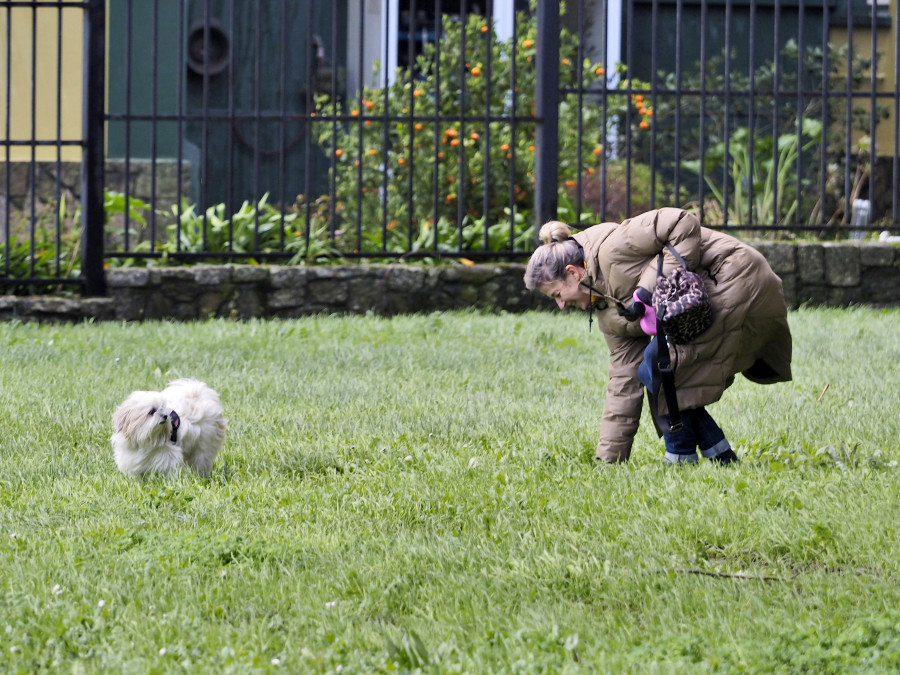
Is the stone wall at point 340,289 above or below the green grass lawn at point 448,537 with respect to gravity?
above

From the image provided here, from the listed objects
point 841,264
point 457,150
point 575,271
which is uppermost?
point 457,150

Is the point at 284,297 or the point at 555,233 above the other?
the point at 555,233

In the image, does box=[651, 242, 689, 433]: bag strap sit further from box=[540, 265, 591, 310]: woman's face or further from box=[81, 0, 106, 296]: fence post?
box=[81, 0, 106, 296]: fence post

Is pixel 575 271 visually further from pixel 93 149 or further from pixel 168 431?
pixel 93 149

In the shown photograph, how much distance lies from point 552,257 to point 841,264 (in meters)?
5.87

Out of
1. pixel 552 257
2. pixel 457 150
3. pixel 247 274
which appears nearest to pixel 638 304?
pixel 552 257

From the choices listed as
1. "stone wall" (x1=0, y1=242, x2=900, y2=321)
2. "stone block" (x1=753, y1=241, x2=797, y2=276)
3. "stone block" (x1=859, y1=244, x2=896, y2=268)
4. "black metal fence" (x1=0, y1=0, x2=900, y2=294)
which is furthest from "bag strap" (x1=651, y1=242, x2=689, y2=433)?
"stone block" (x1=859, y1=244, x2=896, y2=268)

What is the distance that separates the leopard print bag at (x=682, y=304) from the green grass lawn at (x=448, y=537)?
51 cm

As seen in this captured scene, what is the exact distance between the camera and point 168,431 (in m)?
3.98

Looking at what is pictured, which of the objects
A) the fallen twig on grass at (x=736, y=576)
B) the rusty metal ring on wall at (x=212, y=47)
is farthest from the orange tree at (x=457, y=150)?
the fallen twig on grass at (x=736, y=576)

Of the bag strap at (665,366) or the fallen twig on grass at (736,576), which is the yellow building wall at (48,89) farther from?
the fallen twig on grass at (736,576)

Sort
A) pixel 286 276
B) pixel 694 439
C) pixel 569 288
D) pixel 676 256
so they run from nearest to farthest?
1. pixel 676 256
2. pixel 569 288
3. pixel 694 439
4. pixel 286 276

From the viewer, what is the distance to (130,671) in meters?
2.41

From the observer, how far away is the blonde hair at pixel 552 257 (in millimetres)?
3992
